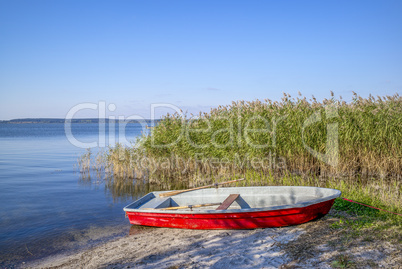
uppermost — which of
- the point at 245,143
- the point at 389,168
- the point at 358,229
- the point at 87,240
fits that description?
the point at 245,143

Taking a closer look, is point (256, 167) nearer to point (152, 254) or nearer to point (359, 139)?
point (359, 139)

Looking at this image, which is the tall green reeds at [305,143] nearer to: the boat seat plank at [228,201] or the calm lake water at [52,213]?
the boat seat plank at [228,201]

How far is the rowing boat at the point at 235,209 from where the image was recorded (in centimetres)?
618

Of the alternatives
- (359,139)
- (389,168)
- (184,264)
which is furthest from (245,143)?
(184,264)

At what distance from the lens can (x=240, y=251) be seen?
526cm

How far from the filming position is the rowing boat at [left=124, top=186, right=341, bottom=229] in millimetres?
6184

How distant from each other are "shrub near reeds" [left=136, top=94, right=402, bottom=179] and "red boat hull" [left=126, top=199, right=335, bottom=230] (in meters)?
3.79

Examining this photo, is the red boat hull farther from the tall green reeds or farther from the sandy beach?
the tall green reeds

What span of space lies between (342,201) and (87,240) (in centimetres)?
598

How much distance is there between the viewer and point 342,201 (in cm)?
716

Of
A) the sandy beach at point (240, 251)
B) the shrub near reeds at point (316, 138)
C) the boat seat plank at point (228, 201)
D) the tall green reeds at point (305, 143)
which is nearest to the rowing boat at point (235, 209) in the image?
the boat seat plank at point (228, 201)

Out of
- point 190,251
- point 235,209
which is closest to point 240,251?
point 190,251

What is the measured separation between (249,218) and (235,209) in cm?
37

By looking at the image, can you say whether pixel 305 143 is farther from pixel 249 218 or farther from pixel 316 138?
pixel 249 218
